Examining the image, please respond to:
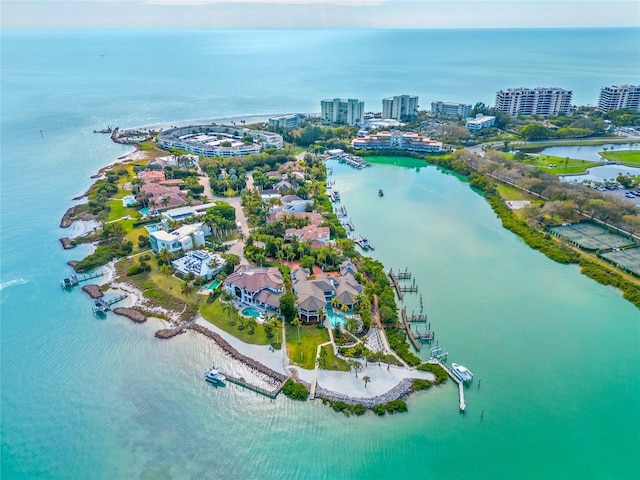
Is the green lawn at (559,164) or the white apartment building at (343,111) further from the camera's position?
the white apartment building at (343,111)

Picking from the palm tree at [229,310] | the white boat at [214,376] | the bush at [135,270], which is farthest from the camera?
the bush at [135,270]

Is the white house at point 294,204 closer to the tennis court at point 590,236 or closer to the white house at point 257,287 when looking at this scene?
the white house at point 257,287

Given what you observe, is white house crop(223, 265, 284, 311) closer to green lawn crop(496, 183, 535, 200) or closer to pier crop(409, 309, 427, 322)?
pier crop(409, 309, 427, 322)

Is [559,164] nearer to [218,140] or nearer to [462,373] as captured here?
[462,373]

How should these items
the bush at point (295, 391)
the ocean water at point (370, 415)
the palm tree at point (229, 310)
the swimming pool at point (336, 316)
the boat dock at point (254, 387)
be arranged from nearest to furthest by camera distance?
the ocean water at point (370, 415) → the bush at point (295, 391) → the boat dock at point (254, 387) → the swimming pool at point (336, 316) → the palm tree at point (229, 310)

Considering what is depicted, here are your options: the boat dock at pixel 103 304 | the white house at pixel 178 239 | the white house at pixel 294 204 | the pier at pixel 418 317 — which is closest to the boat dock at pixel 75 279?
the boat dock at pixel 103 304

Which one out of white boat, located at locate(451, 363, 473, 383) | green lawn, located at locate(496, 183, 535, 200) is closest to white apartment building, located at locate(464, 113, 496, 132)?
green lawn, located at locate(496, 183, 535, 200)
